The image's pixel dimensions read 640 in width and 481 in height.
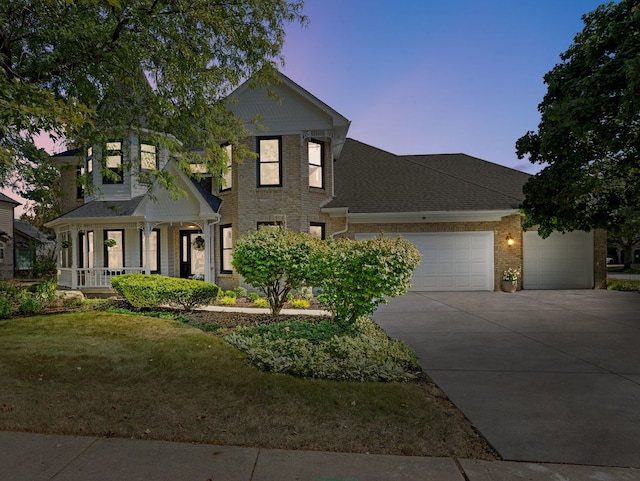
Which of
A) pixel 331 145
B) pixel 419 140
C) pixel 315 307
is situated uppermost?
pixel 419 140

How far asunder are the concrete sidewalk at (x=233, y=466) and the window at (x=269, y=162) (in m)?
11.8

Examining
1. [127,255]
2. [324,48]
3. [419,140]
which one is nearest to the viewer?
[324,48]

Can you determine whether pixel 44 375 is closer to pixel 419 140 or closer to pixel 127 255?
pixel 127 255

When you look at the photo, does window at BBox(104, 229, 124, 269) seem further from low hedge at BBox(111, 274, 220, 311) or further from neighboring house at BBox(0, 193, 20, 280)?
neighboring house at BBox(0, 193, 20, 280)

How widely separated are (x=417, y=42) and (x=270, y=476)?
51.6 ft

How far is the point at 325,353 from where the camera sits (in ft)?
18.3

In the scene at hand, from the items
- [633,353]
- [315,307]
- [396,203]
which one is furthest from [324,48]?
[633,353]

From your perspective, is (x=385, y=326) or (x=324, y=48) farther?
(x=324, y=48)

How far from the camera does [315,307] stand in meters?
11.4

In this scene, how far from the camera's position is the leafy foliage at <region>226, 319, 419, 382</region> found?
4.95 m

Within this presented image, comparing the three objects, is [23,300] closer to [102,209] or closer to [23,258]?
[102,209]

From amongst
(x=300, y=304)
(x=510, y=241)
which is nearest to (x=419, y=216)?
(x=510, y=241)

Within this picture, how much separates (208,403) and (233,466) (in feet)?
Answer: 4.29

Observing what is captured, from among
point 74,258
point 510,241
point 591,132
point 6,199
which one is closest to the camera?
point 591,132
